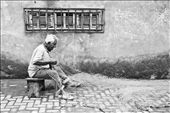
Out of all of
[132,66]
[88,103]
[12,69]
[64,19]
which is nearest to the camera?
[88,103]

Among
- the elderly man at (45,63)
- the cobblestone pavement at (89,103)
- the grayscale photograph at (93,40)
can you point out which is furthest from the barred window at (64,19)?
the cobblestone pavement at (89,103)

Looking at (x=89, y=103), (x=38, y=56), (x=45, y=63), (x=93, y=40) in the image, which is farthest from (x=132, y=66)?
(x=38, y=56)

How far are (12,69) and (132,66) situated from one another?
3.83 metres

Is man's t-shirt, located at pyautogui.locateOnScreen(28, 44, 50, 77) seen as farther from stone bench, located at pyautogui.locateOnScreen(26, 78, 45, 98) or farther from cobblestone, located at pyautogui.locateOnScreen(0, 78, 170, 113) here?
cobblestone, located at pyautogui.locateOnScreen(0, 78, 170, 113)

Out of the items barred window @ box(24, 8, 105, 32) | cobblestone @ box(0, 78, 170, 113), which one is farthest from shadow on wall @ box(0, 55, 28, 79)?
cobblestone @ box(0, 78, 170, 113)

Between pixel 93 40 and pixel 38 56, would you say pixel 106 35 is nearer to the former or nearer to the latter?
pixel 93 40

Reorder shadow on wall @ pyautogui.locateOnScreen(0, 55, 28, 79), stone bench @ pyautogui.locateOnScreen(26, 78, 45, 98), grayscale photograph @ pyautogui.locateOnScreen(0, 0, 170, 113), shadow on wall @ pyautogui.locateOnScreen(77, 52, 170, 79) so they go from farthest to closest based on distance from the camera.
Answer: shadow on wall @ pyautogui.locateOnScreen(77, 52, 170, 79) < shadow on wall @ pyautogui.locateOnScreen(0, 55, 28, 79) < grayscale photograph @ pyautogui.locateOnScreen(0, 0, 170, 113) < stone bench @ pyautogui.locateOnScreen(26, 78, 45, 98)

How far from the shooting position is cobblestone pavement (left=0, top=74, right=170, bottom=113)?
488 cm

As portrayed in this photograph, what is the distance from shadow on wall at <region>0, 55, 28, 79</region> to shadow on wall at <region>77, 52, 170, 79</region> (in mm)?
1774

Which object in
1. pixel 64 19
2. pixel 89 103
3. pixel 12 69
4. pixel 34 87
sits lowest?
Result: pixel 89 103

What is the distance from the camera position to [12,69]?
706cm

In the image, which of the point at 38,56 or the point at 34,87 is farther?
the point at 34,87

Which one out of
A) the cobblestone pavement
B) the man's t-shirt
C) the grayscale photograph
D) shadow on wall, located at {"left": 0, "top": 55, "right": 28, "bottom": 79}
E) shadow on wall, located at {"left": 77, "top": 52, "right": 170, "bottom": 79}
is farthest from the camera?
shadow on wall, located at {"left": 77, "top": 52, "right": 170, "bottom": 79}

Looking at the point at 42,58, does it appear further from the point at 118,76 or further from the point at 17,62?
the point at 118,76
